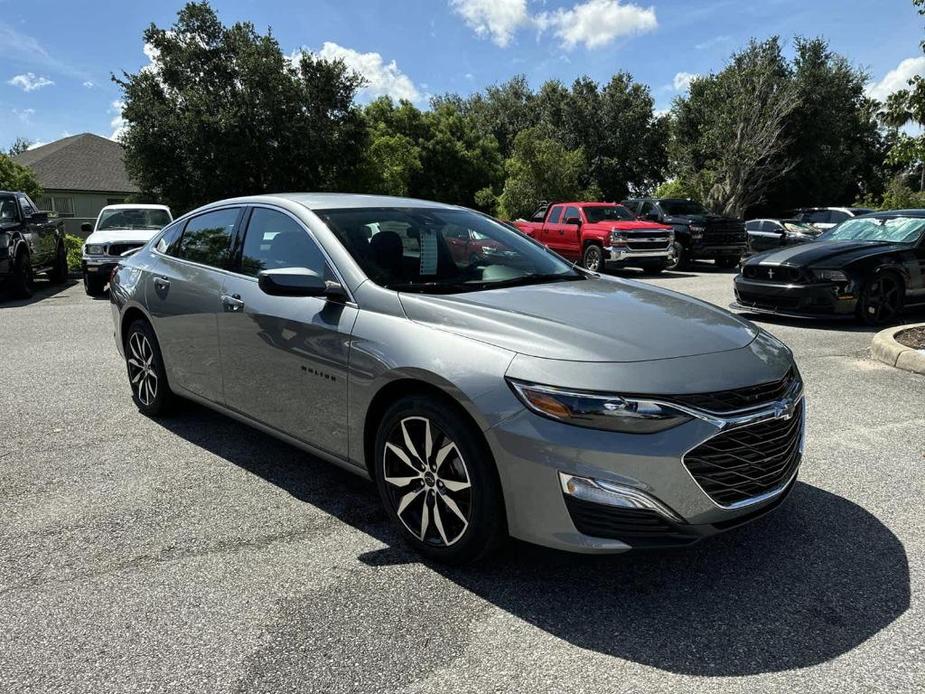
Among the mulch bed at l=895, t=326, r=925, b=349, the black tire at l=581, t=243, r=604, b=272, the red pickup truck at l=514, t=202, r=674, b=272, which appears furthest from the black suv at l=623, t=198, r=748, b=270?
the mulch bed at l=895, t=326, r=925, b=349

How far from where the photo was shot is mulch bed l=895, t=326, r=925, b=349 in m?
7.55

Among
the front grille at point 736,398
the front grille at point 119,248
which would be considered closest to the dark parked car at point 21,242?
the front grille at point 119,248

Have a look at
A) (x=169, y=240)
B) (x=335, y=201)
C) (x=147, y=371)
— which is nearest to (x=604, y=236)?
(x=169, y=240)

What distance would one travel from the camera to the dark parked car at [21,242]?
12.8 metres

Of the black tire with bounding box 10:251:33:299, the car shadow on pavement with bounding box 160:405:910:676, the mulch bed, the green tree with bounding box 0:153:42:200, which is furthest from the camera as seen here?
the green tree with bounding box 0:153:42:200

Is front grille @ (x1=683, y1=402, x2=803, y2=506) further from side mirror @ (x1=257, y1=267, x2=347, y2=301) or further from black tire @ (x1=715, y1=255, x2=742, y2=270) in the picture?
black tire @ (x1=715, y1=255, x2=742, y2=270)

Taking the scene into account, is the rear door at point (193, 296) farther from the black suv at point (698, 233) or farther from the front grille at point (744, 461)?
the black suv at point (698, 233)

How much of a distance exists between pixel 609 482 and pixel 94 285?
13629 mm

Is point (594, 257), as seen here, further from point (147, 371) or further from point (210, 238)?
point (210, 238)

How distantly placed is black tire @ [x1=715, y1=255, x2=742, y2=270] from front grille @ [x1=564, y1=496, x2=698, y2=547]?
1875cm

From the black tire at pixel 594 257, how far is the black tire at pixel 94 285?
35.4 ft

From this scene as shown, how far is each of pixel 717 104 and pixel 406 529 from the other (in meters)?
35.3

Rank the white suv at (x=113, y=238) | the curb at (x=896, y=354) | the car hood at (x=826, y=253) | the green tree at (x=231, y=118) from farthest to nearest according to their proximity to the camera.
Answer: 1. the green tree at (x=231, y=118)
2. the white suv at (x=113, y=238)
3. the car hood at (x=826, y=253)
4. the curb at (x=896, y=354)

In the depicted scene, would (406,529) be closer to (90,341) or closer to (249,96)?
(90,341)
